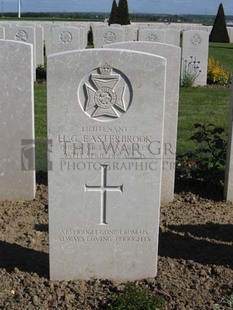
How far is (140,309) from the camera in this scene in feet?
10.9

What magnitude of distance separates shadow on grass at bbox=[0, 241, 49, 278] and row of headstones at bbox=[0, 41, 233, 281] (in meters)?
0.22

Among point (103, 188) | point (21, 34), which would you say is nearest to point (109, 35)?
point (21, 34)

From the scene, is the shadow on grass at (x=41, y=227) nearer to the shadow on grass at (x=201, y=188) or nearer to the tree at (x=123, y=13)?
the shadow on grass at (x=201, y=188)

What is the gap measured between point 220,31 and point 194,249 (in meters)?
28.2

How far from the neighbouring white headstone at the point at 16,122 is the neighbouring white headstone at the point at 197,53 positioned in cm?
891

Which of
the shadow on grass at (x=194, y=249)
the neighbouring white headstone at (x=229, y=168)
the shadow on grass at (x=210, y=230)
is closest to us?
the shadow on grass at (x=194, y=249)

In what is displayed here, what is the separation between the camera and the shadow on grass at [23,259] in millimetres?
3932

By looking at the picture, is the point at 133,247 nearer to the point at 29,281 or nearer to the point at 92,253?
the point at 92,253

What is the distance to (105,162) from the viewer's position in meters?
3.58

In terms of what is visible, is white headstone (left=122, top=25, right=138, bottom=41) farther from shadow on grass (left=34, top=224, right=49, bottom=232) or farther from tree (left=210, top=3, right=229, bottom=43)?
shadow on grass (left=34, top=224, right=49, bottom=232)

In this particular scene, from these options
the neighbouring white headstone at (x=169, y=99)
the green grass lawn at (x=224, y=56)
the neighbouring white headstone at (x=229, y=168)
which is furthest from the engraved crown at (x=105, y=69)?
the green grass lawn at (x=224, y=56)

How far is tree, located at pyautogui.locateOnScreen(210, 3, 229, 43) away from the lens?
30.5 m

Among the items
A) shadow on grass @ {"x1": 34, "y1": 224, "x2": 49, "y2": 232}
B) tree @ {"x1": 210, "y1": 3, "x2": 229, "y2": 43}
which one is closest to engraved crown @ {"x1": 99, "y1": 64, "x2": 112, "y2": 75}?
shadow on grass @ {"x1": 34, "y1": 224, "x2": 49, "y2": 232}

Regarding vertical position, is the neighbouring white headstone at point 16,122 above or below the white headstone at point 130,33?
below
